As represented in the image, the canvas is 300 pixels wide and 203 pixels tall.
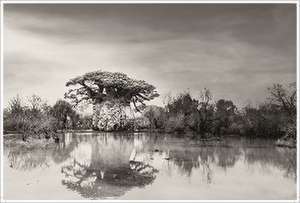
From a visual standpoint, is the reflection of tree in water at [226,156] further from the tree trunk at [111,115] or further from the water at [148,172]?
the tree trunk at [111,115]

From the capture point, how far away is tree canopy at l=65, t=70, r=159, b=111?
11.5 meters

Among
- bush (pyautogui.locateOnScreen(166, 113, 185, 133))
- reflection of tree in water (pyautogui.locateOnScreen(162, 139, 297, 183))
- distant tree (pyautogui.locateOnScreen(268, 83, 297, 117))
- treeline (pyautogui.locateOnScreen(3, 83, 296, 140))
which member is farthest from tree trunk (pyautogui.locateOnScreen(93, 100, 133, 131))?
distant tree (pyautogui.locateOnScreen(268, 83, 297, 117))

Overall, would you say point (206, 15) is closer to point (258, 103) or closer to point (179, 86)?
point (179, 86)

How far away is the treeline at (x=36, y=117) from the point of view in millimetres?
12749

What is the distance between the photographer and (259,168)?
8797 mm

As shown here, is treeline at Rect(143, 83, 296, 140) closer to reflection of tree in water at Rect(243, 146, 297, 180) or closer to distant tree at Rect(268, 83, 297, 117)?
distant tree at Rect(268, 83, 297, 117)

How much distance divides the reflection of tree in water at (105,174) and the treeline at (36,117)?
8.39 ft

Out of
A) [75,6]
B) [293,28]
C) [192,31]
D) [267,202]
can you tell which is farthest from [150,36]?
[267,202]

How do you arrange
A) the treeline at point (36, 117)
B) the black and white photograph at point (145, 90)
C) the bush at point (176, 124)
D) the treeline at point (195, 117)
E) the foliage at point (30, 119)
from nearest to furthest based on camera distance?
the black and white photograph at point (145, 90) < the treeline at point (195, 117) < the treeline at point (36, 117) < the foliage at point (30, 119) < the bush at point (176, 124)

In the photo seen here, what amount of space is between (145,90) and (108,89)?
64.6 inches

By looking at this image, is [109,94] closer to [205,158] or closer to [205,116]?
[205,158]

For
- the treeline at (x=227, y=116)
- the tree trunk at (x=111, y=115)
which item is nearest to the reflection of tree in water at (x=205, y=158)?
the treeline at (x=227, y=116)

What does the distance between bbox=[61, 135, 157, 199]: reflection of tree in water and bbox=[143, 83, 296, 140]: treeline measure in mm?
3282

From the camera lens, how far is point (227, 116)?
14617 millimetres
